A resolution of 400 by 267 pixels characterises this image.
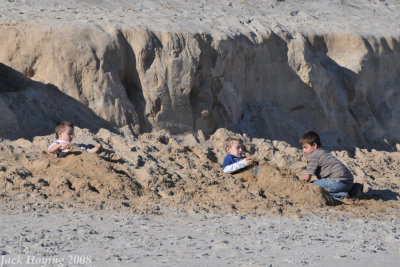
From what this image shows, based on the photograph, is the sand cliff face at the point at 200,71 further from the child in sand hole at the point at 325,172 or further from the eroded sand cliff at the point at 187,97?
the child in sand hole at the point at 325,172

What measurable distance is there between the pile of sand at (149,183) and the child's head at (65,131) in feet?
0.79

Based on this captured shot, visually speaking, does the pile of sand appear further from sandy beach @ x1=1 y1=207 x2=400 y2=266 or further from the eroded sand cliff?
sandy beach @ x1=1 y1=207 x2=400 y2=266

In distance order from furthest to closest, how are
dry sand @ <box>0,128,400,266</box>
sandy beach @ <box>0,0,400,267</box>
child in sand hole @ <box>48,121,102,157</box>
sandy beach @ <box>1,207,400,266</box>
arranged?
1. child in sand hole @ <box>48,121,102,157</box>
2. sandy beach @ <box>0,0,400,267</box>
3. dry sand @ <box>0,128,400,266</box>
4. sandy beach @ <box>1,207,400,266</box>

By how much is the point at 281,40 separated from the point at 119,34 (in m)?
3.49

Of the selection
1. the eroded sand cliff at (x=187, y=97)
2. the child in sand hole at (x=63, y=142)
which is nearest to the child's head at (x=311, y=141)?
the eroded sand cliff at (x=187, y=97)

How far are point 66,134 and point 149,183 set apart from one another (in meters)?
1.10

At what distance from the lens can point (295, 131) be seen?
12.6 metres

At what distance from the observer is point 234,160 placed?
966 cm

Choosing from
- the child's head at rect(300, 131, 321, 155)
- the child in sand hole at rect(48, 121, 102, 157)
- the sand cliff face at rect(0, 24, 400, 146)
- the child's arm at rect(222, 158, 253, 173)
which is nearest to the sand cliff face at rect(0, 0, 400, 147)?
the sand cliff face at rect(0, 24, 400, 146)

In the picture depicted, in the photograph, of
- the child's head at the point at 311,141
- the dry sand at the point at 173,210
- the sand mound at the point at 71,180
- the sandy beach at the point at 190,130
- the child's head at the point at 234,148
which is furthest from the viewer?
the child's head at the point at 234,148

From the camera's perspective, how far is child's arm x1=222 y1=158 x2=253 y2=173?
936 cm

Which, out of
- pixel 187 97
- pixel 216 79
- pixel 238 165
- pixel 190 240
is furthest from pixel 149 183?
pixel 216 79

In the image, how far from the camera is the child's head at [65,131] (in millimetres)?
8906

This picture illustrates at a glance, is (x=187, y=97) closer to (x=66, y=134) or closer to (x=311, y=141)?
(x=311, y=141)
